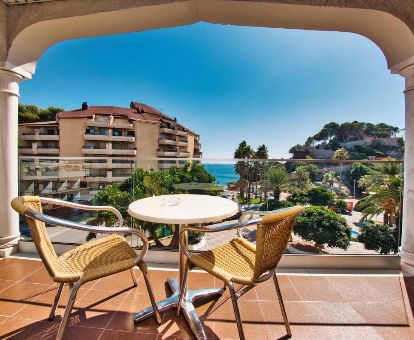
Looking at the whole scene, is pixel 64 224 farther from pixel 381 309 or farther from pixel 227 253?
pixel 381 309

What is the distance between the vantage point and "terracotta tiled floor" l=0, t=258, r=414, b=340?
1.48 meters

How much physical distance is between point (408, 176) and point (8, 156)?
3.93 m

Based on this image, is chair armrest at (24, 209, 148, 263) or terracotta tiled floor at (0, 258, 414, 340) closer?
chair armrest at (24, 209, 148, 263)

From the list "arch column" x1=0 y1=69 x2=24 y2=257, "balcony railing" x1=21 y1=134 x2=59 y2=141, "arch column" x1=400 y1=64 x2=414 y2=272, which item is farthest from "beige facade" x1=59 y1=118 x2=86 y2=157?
"arch column" x1=400 y1=64 x2=414 y2=272

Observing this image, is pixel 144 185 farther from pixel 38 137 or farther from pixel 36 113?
pixel 36 113

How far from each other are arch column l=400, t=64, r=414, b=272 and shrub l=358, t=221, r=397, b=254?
15 cm

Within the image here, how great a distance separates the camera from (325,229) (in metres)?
3.52

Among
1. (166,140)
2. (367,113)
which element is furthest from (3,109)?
(367,113)

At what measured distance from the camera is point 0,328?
1.47 m

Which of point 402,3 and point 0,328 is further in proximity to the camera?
point 402,3

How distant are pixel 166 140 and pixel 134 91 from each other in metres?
23.5

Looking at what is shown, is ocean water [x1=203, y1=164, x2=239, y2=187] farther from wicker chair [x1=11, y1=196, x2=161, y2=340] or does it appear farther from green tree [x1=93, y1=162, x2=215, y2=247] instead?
wicker chair [x1=11, y1=196, x2=161, y2=340]

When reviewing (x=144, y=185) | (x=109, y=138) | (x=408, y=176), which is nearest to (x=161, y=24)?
(x=144, y=185)

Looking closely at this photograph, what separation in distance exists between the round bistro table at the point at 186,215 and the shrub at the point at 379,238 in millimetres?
1870
